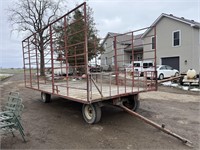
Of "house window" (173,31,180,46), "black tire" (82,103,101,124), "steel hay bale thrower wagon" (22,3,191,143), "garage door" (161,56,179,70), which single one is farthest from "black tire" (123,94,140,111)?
"house window" (173,31,180,46)

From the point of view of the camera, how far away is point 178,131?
3.70 m

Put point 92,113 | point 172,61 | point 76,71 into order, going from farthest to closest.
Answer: point 172,61 → point 76,71 → point 92,113

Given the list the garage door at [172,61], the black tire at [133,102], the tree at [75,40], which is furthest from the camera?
the garage door at [172,61]

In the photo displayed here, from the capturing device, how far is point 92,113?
403 cm

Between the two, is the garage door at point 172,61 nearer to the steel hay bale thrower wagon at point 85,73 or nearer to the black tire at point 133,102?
the steel hay bale thrower wagon at point 85,73

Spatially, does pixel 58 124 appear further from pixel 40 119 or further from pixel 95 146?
pixel 95 146

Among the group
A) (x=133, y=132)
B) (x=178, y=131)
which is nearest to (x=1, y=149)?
(x=133, y=132)

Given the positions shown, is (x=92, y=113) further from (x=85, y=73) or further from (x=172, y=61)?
(x=172, y=61)

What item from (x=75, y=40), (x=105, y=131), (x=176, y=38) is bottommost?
(x=105, y=131)

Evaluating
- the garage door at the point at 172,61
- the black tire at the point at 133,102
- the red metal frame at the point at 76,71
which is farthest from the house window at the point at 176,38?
the black tire at the point at 133,102

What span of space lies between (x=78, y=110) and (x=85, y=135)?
2045 mm

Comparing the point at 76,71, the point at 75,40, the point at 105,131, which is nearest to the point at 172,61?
the point at 75,40

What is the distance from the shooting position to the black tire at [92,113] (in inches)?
154

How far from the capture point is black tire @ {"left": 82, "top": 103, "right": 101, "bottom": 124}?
154 inches
